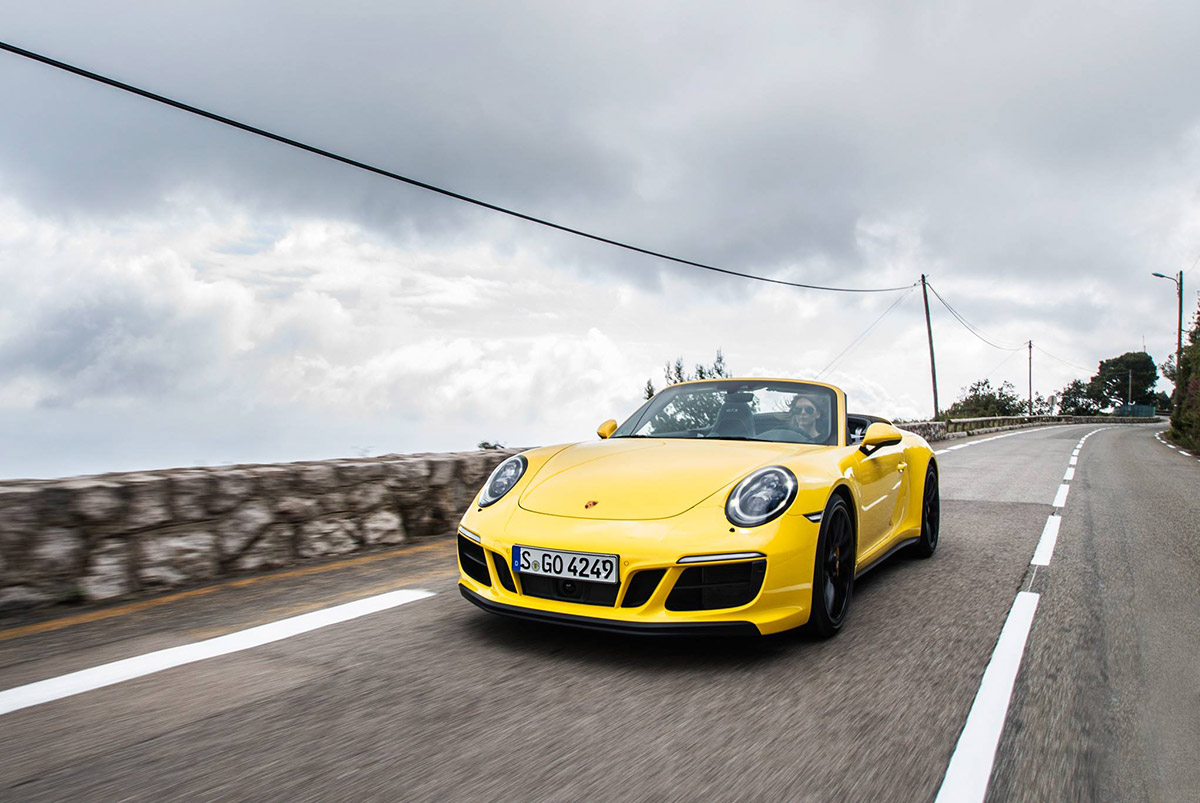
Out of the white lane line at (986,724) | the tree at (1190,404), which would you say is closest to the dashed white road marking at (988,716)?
the white lane line at (986,724)

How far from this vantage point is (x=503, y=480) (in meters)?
3.83

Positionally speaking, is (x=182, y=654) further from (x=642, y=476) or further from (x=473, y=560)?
(x=642, y=476)

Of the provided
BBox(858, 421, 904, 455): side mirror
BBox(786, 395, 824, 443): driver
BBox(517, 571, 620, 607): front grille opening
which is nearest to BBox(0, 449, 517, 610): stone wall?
BBox(517, 571, 620, 607): front grille opening

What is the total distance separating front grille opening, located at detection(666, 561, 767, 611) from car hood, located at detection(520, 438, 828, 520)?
0.27 m

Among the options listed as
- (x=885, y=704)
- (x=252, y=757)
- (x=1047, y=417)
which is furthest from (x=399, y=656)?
(x=1047, y=417)

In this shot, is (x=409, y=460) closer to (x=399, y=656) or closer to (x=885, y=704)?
(x=399, y=656)

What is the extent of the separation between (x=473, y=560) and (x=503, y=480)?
495 millimetres

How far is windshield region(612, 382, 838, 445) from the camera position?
4324 millimetres

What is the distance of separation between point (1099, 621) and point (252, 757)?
383 cm

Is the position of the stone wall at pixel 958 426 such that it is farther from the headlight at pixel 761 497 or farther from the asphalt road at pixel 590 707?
the headlight at pixel 761 497

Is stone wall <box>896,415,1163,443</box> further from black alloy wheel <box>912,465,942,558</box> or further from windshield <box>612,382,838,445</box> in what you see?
windshield <box>612,382,838,445</box>

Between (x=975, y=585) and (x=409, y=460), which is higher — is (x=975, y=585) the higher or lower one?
the lower one

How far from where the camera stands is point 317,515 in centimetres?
536

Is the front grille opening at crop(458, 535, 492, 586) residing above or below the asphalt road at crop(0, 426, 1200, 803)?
above
